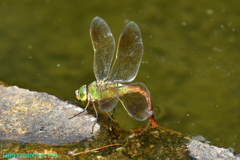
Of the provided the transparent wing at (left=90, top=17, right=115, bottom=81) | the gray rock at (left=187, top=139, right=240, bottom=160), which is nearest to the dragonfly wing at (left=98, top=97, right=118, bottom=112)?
the transparent wing at (left=90, top=17, right=115, bottom=81)

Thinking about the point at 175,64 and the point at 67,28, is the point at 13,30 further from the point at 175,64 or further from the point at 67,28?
the point at 175,64

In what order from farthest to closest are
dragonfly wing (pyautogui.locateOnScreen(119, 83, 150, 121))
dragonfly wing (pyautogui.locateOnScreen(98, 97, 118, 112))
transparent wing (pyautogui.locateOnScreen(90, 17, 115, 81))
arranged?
dragonfly wing (pyautogui.locateOnScreen(98, 97, 118, 112)) → transparent wing (pyautogui.locateOnScreen(90, 17, 115, 81)) → dragonfly wing (pyautogui.locateOnScreen(119, 83, 150, 121))

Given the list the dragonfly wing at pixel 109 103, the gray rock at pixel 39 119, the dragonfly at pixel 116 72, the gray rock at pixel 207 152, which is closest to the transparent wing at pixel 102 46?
the dragonfly at pixel 116 72

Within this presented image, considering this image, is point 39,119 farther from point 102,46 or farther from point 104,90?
point 102,46

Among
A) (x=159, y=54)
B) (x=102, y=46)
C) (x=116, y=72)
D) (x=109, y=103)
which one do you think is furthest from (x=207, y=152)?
(x=159, y=54)

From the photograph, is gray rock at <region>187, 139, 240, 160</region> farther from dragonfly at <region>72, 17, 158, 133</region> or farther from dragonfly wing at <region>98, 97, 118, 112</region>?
dragonfly wing at <region>98, 97, 118, 112</region>

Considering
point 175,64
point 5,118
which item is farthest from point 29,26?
point 175,64

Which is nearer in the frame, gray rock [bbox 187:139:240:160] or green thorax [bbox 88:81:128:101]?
gray rock [bbox 187:139:240:160]

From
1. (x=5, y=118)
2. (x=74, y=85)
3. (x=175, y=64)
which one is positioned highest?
(x=175, y=64)
